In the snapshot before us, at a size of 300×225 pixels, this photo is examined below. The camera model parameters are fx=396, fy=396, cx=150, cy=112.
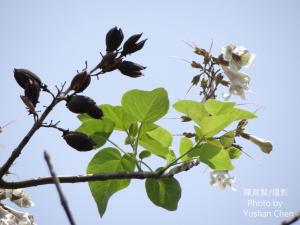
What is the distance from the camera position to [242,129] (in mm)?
1853

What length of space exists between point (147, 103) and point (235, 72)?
0.68 m

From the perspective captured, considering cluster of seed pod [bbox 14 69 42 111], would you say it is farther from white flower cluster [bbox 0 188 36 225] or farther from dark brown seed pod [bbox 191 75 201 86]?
dark brown seed pod [bbox 191 75 201 86]

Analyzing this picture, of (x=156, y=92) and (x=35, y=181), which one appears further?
(x=156, y=92)

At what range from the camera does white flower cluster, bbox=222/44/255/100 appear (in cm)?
203

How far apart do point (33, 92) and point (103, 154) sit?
1.78 feet

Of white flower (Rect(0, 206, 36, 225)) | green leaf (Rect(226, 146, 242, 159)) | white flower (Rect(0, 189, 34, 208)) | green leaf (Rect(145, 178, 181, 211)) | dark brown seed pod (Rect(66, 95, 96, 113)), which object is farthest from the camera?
white flower (Rect(0, 189, 34, 208))

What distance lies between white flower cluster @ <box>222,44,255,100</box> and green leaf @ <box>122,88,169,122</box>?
0.57 metres

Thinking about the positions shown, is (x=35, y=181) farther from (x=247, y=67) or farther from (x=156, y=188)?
(x=247, y=67)

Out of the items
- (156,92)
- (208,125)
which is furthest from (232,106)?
(156,92)

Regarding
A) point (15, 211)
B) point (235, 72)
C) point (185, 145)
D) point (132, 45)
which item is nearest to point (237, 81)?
point (235, 72)

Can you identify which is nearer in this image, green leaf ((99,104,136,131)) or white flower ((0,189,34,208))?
green leaf ((99,104,136,131))

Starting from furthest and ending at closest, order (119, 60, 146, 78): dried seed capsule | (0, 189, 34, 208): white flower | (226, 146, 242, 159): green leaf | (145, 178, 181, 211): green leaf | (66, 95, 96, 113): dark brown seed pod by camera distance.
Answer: (0, 189, 34, 208): white flower, (226, 146, 242, 159): green leaf, (145, 178, 181, 211): green leaf, (119, 60, 146, 78): dried seed capsule, (66, 95, 96, 113): dark brown seed pod

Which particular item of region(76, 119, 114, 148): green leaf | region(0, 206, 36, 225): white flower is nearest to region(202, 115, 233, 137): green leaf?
region(76, 119, 114, 148): green leaf

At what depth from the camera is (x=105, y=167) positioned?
1.67 meters
